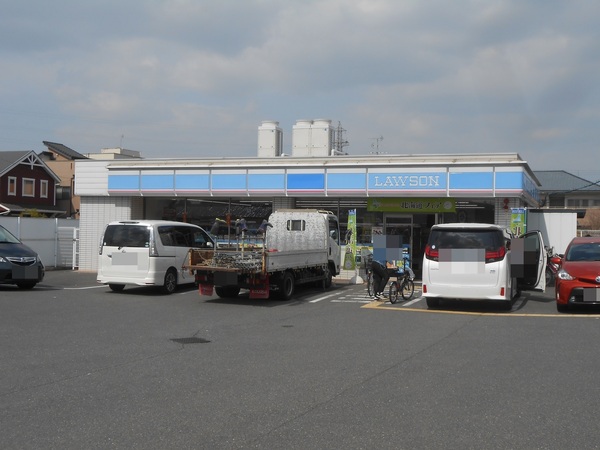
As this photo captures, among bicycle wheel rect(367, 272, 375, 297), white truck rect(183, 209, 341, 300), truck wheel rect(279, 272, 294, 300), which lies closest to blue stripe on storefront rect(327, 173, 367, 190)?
white truck rect(183, 209, 341, 300)

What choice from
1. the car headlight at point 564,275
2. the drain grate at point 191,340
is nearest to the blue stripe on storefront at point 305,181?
the car headlight at point 564,275

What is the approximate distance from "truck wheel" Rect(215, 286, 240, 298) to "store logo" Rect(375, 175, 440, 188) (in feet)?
25.1

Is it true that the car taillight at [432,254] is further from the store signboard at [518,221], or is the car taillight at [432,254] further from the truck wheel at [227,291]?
the store signboard at [518,221]

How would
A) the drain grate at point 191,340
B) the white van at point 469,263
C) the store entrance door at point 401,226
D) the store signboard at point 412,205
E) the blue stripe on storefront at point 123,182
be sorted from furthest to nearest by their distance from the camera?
the blue stripe on storefront at point 123,182 → the store entrance door at point 401,226 → the store signboard at point 412,205 → the white van at point 469,263 → the drain grate at point 191,340

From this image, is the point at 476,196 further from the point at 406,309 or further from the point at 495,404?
the point at 495,404

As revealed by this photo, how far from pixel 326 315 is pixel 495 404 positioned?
24.7 ft

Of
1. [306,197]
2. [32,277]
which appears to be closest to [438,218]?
[306,197]

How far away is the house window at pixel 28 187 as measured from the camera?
51.8m

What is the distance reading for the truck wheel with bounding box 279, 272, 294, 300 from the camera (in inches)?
647

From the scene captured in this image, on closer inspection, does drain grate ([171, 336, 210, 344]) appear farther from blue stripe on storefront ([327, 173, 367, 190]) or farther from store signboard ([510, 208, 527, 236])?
store signboard ([510, 208, 527, 236])

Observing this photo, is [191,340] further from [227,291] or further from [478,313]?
[478,313]

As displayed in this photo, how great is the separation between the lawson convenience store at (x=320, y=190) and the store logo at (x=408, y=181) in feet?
0.11

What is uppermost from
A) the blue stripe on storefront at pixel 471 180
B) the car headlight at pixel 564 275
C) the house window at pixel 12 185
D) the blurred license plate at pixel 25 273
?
the house window at pixel 12 185

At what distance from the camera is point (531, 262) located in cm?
1627
